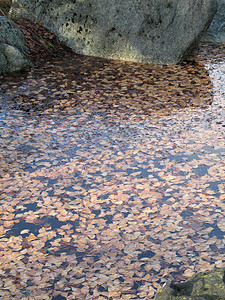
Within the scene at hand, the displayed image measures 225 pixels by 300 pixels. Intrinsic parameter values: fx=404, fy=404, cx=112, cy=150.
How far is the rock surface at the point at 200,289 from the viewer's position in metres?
2.40

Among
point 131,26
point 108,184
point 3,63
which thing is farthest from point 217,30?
point 108,184

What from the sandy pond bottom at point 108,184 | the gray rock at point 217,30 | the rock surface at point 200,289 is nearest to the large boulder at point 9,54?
the sandy pond bottom at point 108,184

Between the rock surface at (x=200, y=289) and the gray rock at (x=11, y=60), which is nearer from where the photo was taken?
the rock surface at (x=200, y=289)

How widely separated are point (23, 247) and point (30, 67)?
681cm

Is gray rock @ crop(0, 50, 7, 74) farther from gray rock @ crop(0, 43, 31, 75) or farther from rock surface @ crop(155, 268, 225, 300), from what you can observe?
rock surface @ crop(155, 268, 225, 300)

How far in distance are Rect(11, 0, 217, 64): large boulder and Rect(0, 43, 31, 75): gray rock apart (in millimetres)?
1219

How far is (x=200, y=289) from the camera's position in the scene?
250cm

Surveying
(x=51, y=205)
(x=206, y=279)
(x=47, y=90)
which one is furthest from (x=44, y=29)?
(x=206, y=279)

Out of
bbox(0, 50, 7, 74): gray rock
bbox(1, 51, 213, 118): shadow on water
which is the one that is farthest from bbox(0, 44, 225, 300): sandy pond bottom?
bbox(0, 50, 7, 74): gray rock

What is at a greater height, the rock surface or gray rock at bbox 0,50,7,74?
the rock surface

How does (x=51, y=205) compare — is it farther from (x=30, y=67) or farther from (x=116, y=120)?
(x=30, y=67)

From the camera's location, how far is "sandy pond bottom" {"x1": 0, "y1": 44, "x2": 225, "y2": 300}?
13.4 feet

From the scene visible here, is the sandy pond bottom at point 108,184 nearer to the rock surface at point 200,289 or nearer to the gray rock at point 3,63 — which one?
the gray rock at point 3,63

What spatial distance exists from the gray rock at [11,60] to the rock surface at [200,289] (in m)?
8.29
